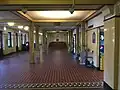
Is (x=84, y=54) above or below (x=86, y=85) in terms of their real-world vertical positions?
above

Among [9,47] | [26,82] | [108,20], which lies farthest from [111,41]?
[9,47]

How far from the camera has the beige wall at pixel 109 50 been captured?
177 inches

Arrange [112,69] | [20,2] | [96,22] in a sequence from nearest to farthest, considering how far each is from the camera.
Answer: [20,2] → [112,69] → [96,22]

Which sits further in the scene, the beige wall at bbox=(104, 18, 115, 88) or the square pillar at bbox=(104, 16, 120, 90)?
the beige wall at bbox=(104, 18, 115, 88)

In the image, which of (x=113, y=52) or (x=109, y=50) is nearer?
(x=113, y=52)

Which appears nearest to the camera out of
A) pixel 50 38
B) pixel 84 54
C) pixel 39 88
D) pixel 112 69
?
pixel 112 69

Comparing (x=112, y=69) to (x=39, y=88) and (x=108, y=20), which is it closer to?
(x=108, y=20)

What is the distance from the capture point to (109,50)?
4.78m

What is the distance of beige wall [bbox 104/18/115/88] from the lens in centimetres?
450

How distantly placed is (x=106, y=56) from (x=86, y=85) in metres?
1.18

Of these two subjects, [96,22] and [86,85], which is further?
[96,22]

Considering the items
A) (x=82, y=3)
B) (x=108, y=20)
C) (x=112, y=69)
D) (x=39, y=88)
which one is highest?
(x=82, y=3)

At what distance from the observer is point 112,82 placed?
14.7ft

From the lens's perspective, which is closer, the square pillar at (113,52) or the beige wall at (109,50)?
the square pillar at (113,52)
